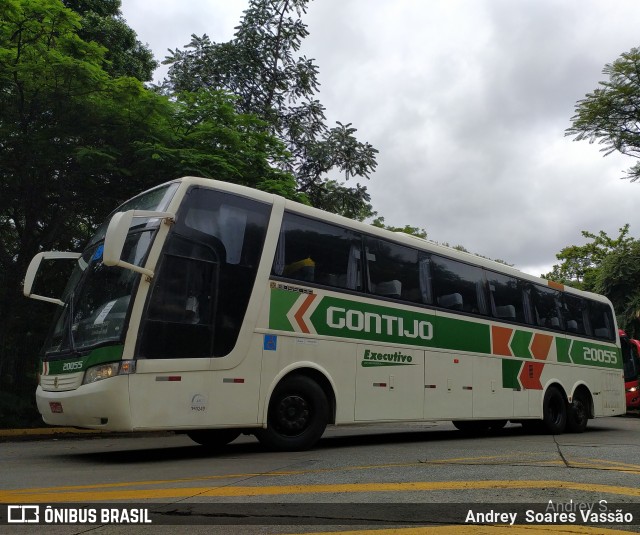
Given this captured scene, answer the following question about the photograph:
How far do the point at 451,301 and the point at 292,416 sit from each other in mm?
4179

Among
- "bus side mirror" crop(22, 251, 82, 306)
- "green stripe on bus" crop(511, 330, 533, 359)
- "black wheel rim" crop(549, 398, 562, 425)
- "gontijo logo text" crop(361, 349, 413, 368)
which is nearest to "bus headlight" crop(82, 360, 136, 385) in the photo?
"bus side mirror" crop(22, 251, 82, 306)

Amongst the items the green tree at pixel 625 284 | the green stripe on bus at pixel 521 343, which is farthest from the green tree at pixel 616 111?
the green stripe on bus at pixel 521 343

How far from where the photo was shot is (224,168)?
1448cm

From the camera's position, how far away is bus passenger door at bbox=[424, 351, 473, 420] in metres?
11.2

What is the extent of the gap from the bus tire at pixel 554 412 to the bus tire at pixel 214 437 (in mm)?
7194

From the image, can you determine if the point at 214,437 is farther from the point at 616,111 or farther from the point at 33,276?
the point at 616,111

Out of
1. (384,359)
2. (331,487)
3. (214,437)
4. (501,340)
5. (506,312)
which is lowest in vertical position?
(331,487)

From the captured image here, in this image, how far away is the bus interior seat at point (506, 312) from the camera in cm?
1309

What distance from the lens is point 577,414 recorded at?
1496 centimetres

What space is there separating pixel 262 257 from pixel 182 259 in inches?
45.8

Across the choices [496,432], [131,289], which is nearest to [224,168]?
[131,289]

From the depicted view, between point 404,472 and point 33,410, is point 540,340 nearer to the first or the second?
point 404,472

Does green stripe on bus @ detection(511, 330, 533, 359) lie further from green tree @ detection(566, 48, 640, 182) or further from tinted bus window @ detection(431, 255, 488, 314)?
green tree @ detection(566, 48, 640, 182)

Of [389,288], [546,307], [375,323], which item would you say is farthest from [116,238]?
[546,307]
